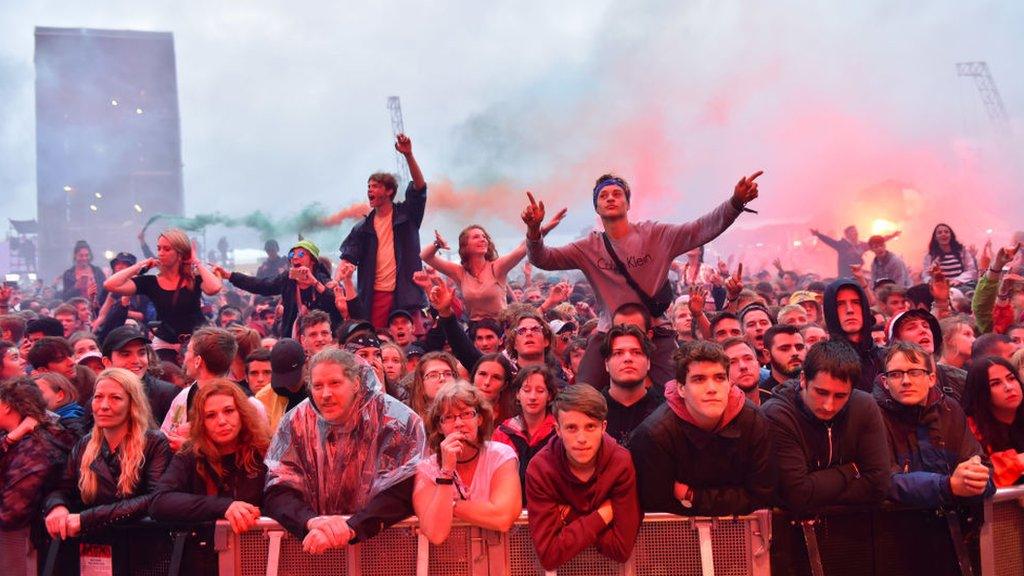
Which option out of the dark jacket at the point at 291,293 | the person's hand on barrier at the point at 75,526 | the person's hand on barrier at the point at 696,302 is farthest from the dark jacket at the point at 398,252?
the person's hand on barrier at the point at 75,526

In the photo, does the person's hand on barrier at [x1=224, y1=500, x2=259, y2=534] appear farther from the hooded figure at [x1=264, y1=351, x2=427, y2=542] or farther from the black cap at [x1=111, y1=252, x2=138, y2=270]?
the black cap at [x1=111, y1=252, x2=138, y2=270]

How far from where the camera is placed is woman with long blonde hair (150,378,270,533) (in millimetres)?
4227

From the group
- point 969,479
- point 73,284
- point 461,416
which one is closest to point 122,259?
point 73,284

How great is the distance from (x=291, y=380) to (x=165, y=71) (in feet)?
105

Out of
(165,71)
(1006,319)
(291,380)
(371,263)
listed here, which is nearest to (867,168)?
(1006,319)

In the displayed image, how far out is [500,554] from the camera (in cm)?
408

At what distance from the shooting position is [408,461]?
421 centimetres

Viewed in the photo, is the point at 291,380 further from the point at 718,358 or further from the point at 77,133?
the point at 77,133

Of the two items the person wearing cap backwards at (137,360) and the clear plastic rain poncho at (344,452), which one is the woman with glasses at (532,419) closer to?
the clear plastic rain poncho at (344,452)

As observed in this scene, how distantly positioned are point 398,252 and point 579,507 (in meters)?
4.59

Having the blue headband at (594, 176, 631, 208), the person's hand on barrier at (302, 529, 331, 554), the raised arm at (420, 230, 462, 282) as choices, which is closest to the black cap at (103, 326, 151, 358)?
the person's hand on barrier at (302, 529, 331, 554)

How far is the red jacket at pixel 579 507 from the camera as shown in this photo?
3.98 metres

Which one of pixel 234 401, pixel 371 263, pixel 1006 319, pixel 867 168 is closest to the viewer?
pixel 234 401

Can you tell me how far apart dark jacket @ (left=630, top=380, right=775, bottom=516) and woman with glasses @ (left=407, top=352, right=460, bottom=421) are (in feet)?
5.62
